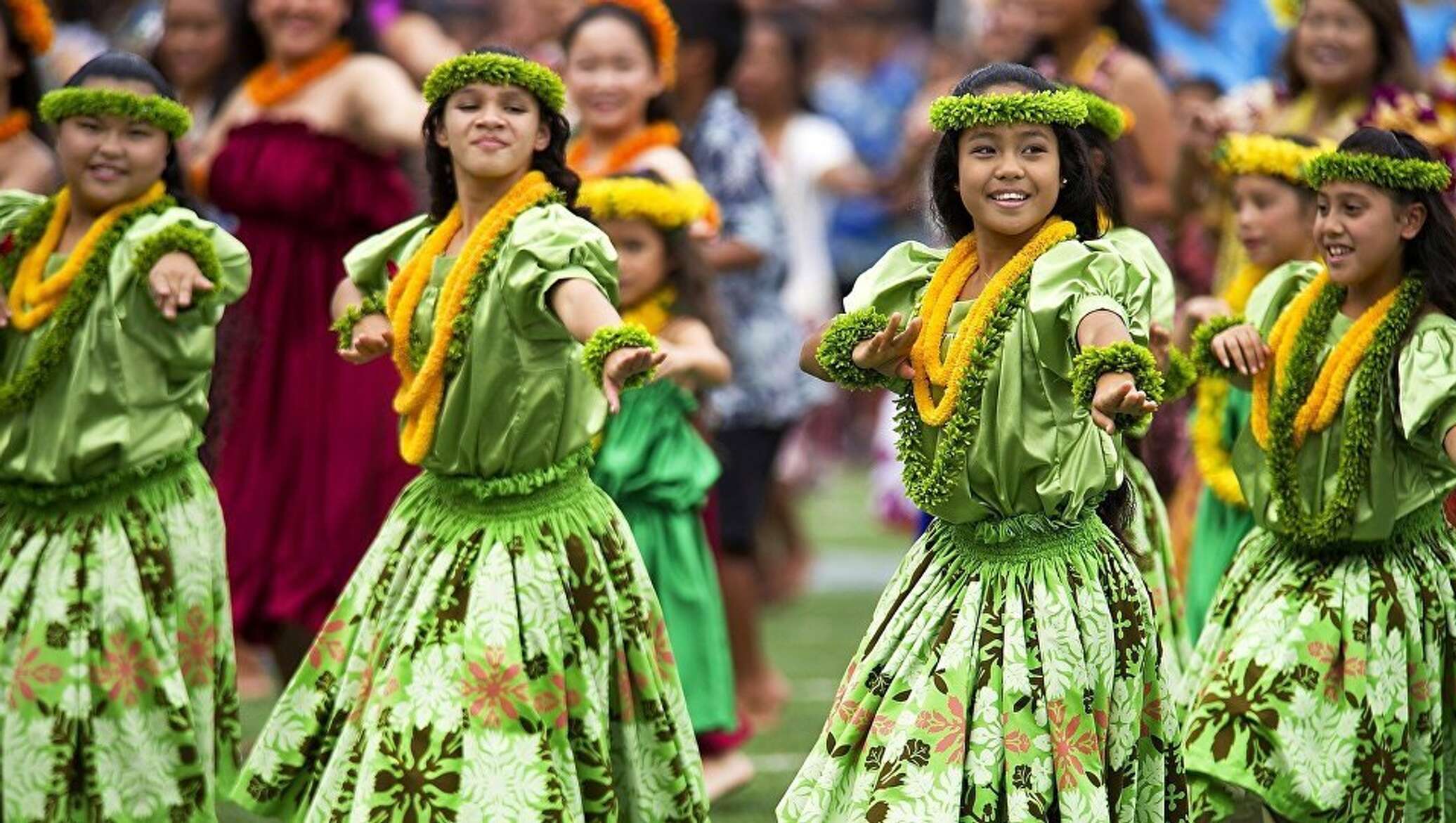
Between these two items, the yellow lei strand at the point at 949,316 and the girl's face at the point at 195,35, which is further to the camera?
the girl's face at the point at 195,35

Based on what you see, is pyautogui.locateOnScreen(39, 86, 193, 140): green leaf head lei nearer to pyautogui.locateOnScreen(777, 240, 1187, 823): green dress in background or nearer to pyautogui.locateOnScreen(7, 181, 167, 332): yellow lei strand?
pyautogui.locateOnScreen(7, 181, 167, 332): yellow lei strand

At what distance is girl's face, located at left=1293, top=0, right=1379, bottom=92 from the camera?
8297 mm

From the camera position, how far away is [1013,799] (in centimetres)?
557

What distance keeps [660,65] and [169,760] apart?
308 cm

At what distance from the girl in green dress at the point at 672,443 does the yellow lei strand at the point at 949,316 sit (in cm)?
183

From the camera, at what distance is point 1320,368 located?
253 inches

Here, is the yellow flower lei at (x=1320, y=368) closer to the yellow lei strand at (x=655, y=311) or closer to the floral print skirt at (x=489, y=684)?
the floral print skirt at (x=489, y=684)

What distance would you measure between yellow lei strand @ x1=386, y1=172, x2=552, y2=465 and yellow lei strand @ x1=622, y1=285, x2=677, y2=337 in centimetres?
143

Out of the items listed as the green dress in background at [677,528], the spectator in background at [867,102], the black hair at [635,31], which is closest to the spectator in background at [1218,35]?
Result: the spectator in background at [867,102]

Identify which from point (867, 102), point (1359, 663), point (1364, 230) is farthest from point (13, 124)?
point (867, 102)

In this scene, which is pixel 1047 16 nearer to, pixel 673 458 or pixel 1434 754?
pixel 673 458

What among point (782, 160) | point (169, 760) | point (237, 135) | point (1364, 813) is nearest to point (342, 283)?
point (169, 760)

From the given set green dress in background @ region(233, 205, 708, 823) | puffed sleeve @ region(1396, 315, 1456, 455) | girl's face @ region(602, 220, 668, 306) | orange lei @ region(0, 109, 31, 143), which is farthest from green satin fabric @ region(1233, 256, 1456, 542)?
orange lei @ region(0, 109, 31, 143)

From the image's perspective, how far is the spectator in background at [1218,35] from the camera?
37.3ft
